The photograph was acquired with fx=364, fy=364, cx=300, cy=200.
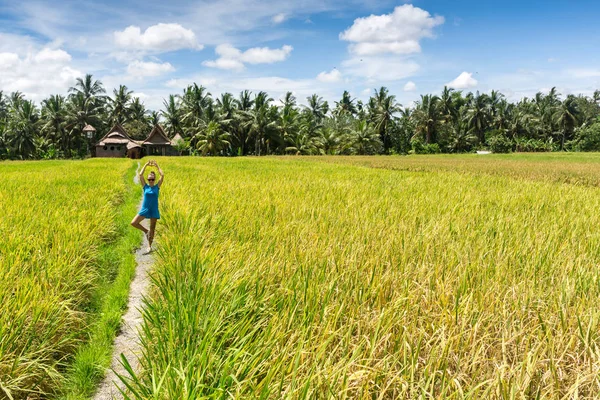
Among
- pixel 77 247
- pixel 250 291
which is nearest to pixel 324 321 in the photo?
pixel 250 291

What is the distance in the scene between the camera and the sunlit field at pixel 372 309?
5.55ft

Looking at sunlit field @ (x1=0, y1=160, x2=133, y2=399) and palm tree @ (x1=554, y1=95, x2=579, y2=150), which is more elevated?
palm tree @ (x1=554, y1=95, x2=579, y2=150)

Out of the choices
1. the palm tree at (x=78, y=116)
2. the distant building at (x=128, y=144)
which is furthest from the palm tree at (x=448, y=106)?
the palm tree at (x=78, y=116)

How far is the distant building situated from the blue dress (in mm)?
38333

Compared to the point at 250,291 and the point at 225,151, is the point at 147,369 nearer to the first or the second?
the point at 250,291

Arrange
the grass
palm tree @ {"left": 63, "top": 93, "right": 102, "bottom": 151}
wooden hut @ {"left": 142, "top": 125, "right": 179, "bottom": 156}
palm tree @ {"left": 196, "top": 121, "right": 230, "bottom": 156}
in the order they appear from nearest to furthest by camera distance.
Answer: the grass → palm tree @ {"left": 196, "top": 121, "right": 230, "bottom": 156} → wooden hut @ {"left": 142, "top": 125, "right": 179, "bottom": 156} → palm tree @ {"left": 63, "top": 93, "right": 102, "bottom": 151}

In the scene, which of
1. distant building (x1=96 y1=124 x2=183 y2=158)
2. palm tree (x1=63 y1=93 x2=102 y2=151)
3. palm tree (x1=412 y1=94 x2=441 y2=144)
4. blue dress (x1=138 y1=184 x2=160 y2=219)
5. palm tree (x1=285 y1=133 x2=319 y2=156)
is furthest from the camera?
palm tree (x1=412 y1=94 x2=441 y2=144)

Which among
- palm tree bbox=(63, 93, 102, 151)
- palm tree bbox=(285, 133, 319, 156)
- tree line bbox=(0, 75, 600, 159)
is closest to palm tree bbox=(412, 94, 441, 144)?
tree line bbox=(0, 75, 600, 159)

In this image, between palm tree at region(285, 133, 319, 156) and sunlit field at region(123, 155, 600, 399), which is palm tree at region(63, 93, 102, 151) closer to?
palm tree at region(285, 133, 319, 156)

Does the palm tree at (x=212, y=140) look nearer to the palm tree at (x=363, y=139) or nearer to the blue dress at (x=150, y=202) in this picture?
the palm tree at (x=363, y=139)

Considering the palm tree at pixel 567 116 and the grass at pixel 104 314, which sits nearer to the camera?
the grass at pixel 104 314

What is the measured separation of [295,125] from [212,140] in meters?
9.73

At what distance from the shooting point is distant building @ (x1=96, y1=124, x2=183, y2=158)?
40.8 metres

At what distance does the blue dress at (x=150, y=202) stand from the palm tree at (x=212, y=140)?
1380 inches
